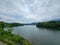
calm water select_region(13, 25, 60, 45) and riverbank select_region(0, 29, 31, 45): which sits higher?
riverbank select_region(0, 29, 31, 45)

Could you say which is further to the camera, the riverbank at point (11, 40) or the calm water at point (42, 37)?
the calm water at point (42, 37)

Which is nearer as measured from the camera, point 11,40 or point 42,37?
point 11,40

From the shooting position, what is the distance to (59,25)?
6569 cm

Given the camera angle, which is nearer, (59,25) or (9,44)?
(9,44)

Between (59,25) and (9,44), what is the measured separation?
6080cm

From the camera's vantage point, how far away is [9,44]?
957cm

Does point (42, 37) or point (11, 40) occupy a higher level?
A: point (11, 40)

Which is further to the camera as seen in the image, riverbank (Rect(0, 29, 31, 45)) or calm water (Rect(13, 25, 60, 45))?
calm water (Rect(13, 25, 60, 45))

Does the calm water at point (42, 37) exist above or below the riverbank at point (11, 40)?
below
